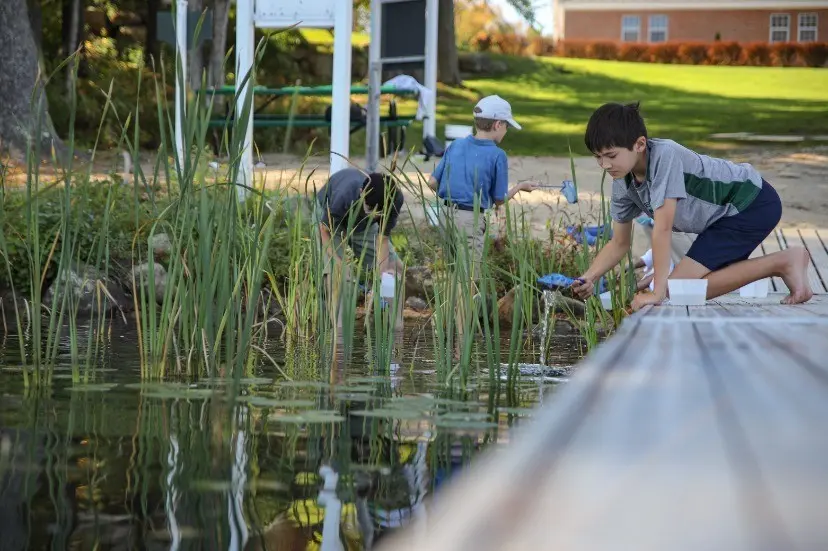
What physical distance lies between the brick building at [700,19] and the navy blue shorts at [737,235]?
34703mm

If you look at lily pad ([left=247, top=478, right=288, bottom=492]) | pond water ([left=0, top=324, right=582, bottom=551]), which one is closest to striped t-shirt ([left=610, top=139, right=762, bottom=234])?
pond water ([left=0, top=324, right=582, bottom=551])

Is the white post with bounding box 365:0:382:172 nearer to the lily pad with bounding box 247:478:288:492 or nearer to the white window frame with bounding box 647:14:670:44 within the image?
the lily pad with bounding box 247:478:288:492

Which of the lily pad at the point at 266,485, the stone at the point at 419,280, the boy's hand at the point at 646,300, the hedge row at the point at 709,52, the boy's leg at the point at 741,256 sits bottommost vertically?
the lily pad at the point at 266,485

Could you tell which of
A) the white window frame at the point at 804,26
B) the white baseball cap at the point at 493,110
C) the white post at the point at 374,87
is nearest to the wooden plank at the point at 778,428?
the white baseball cap at the point at 493,110

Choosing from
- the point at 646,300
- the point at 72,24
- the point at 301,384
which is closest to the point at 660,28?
the point at 72,24

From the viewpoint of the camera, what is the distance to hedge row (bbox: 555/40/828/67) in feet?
115

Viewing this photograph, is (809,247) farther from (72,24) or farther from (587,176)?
(72,24)

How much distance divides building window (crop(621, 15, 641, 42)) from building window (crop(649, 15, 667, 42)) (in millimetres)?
406

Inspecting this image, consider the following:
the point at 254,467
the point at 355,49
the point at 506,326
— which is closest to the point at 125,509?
the point at 254,467

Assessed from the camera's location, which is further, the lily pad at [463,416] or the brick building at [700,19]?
the brick building at [700,19]

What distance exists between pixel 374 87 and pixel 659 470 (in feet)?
32.4

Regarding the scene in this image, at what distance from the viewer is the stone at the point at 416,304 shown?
26.3 feet

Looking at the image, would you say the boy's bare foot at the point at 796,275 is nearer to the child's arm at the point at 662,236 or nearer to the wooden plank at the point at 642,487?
the child's arm at the point at 662,236

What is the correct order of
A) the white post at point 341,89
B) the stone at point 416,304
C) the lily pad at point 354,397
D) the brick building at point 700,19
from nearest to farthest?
1. the lily pad at point 354,397
2. the stone at point 416,304
3. the white post at point 341,89
4. the brick building at point 700,19
